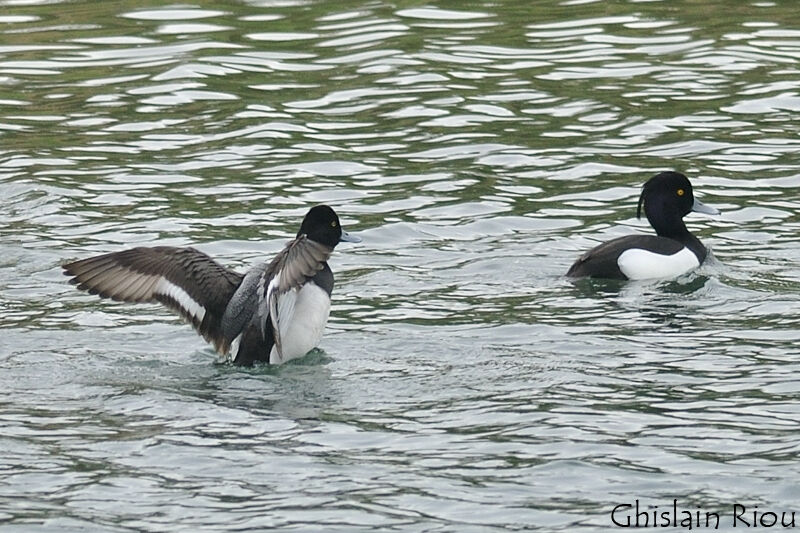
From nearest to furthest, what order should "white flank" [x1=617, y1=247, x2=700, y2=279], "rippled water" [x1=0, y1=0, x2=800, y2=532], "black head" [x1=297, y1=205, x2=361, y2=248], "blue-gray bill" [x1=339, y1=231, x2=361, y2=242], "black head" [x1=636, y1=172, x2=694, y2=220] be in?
"rippled water" [x1=0, y1=0, x2=800, y2=532], "black head" [x1=297, y1=205, x2=361, y2=248], "blue-gray bill" [x1=339, y1=231, x2=361, y2=242], "white flank" [x1=617, y1=247, x2=700, y2=279], "black head" [x1=636, y1=172, x2=694, y2=220]

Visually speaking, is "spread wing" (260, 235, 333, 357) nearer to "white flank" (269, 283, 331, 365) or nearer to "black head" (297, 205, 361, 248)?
"white flank" (269, 283, 331, 365)

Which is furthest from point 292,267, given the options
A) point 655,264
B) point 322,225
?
point 655,264

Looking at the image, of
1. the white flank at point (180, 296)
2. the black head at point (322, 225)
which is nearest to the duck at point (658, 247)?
the black head at point (322, 225)

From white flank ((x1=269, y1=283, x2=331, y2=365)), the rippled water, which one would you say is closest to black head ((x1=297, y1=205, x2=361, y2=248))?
the rippled water

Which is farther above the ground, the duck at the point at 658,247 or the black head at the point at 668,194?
the black head at the point at 668,194

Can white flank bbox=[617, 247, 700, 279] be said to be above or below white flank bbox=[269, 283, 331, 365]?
below

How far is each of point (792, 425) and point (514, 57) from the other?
30.6 ft

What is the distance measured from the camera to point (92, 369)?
9.22m

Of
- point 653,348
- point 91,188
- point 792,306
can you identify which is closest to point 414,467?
point 653,348

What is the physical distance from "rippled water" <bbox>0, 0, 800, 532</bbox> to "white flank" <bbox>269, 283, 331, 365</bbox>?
0.49 ft

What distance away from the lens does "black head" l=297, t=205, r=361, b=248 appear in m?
10.1

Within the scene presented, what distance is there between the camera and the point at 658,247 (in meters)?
11.5

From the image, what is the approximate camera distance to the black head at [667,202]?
11.9m

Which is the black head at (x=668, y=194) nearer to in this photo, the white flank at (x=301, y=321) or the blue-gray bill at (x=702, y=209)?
the blue-gray bill at (x=702, y=209)
